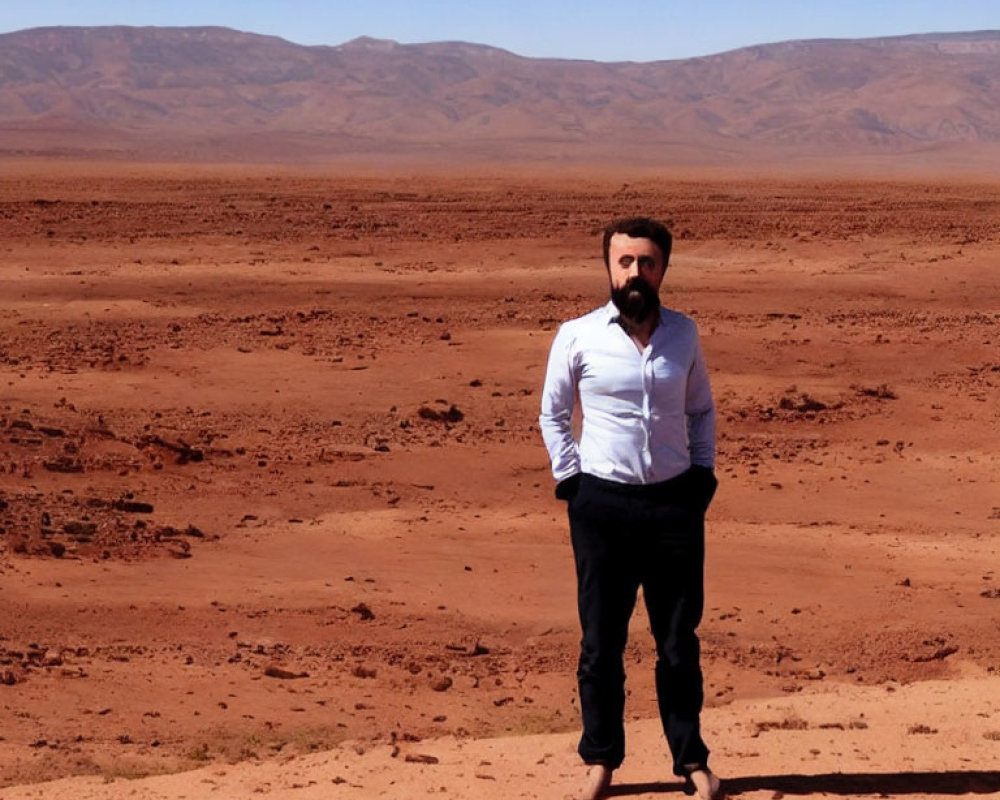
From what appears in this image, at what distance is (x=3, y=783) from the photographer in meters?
6.38

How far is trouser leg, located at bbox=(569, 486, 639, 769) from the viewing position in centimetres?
507

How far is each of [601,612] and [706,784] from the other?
630mm

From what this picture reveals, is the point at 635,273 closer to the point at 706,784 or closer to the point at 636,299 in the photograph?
the point at 636,299

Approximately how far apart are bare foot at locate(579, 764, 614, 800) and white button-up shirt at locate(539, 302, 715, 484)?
946 mm

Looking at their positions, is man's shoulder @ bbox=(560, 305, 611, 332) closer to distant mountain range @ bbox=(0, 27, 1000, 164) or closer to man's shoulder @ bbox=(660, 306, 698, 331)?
man's shoulder @ bbox=(660, 306, 698, 331)

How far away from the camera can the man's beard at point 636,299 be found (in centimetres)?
498

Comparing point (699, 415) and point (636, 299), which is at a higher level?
point (636, 299)

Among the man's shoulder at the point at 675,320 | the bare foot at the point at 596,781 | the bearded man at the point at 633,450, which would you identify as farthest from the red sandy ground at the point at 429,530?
the man's shoulder at the point at 675,320

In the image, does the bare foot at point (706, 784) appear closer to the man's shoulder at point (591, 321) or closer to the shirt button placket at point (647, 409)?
the shirt button placket at point (647, 409)

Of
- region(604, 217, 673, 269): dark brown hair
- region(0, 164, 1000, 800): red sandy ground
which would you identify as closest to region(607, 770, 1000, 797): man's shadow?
region(0, 164, 1000, 800): red sandy ground

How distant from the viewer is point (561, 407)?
5.13 meters

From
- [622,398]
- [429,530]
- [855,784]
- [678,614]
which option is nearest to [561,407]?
[622,398]

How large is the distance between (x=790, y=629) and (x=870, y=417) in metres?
5.47

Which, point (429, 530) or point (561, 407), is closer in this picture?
point (561, 407)
